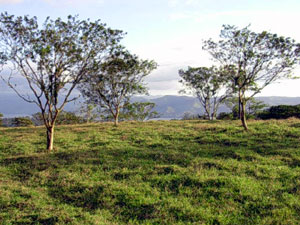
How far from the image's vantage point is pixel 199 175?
34.3 ft

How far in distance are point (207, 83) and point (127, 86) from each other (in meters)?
23.7

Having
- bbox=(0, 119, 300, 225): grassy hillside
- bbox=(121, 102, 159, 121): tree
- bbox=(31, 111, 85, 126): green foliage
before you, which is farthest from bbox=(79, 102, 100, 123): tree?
bbox=(0, 119, 300, 225): grassy hillside

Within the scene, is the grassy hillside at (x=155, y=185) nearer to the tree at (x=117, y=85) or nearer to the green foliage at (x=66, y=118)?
the tree at (x=117, y=85)

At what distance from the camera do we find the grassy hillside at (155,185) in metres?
7.17

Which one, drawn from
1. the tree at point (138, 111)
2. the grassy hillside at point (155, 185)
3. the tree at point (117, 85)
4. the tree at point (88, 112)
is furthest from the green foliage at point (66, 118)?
the grassy hillside at point (155, 185)

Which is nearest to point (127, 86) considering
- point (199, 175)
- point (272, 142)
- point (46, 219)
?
point (272, 142)

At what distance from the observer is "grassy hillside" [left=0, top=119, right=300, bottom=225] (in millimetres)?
7168

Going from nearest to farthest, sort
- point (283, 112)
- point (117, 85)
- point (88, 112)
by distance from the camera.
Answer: point (117, 85), point (283, 112), point (88, 112)

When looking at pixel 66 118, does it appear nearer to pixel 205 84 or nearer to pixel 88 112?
pixel 88 112

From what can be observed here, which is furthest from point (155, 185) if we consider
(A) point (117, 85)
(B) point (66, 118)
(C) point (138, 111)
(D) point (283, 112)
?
(B) point (66, 118)

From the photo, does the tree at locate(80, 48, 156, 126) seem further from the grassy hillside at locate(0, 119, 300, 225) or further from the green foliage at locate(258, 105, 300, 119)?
the green foliage at locate(258, 105, 300, 119)

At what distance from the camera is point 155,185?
9.77 meters

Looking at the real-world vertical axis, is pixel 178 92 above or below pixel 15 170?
above

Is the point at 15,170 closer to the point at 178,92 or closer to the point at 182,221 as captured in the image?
the point at 182,221
